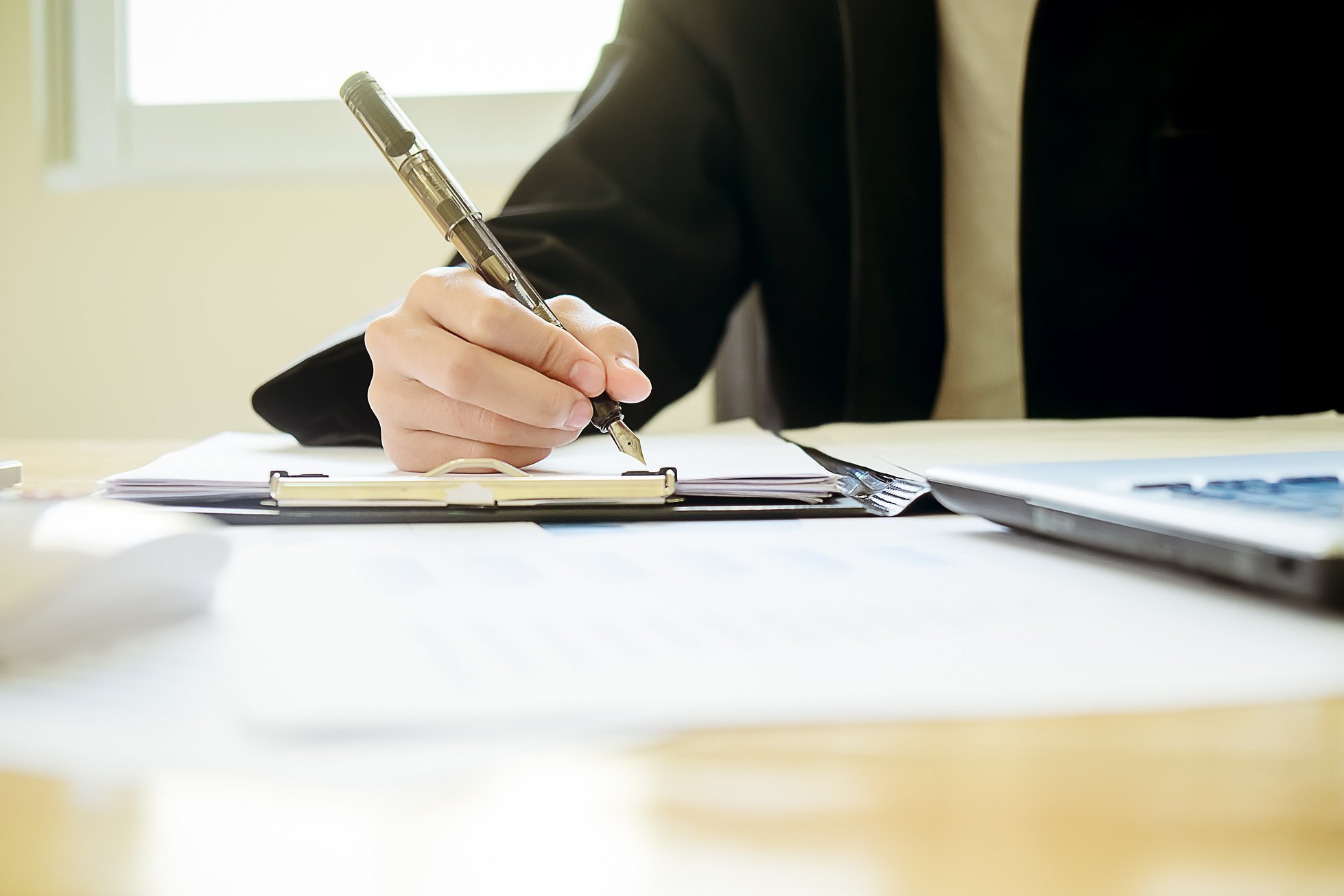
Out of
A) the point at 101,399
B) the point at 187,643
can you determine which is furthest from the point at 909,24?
the point at 101,399

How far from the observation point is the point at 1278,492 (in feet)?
0.88

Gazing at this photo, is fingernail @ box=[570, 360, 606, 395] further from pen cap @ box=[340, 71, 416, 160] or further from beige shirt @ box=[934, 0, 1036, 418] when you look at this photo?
beige shirt @ box=[934, 0, 1036, 418]

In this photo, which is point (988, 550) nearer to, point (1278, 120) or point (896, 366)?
point (896, 366)

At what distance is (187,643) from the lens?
7.4 inches

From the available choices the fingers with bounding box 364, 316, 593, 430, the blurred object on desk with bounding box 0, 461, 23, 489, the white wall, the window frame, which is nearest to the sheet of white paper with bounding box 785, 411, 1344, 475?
the fingers with bounding box 364, 316, 593, 430

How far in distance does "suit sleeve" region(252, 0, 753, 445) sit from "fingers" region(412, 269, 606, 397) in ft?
0.69

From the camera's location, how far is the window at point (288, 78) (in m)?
1.52

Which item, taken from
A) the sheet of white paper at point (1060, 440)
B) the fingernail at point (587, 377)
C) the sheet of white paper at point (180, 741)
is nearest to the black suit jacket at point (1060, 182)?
the sheet of white paper at point (1060, 440)

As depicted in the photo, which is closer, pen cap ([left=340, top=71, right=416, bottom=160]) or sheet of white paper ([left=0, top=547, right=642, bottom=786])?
sheet of white paper ([left=0, top=547, right=642, bottom=786])

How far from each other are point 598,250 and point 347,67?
3.30ft

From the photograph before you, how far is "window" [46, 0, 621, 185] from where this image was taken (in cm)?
152

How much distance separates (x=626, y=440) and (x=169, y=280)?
4.18 feet

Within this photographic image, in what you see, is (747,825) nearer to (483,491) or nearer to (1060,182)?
(483,491)

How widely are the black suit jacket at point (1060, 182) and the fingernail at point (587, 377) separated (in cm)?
40
